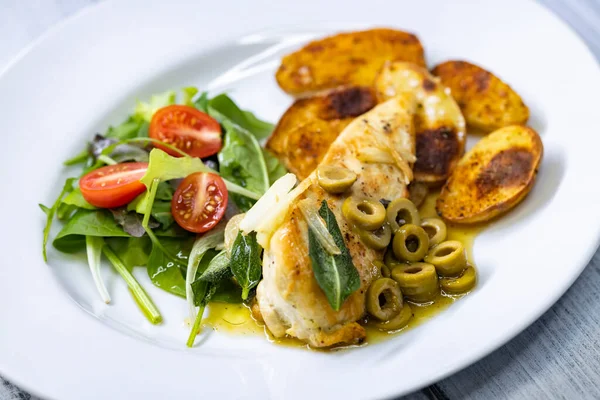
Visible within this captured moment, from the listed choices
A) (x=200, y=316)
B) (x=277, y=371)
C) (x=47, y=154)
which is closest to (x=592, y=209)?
(x=277, y=371)

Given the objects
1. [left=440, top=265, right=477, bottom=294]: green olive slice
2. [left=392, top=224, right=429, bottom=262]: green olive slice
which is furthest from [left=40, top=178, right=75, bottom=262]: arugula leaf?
[left=440, top=265, right=477, bottom=294]: green olive slice

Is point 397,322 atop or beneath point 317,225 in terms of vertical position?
beneath

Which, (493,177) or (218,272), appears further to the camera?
(493,177)

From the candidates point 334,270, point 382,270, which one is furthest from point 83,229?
point 382,270

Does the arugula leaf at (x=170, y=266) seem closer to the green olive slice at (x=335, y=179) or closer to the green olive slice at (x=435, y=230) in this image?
the green olive slice at (x=335, y=179)

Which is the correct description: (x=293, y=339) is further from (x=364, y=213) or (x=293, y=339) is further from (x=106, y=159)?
(x=106, y=159)

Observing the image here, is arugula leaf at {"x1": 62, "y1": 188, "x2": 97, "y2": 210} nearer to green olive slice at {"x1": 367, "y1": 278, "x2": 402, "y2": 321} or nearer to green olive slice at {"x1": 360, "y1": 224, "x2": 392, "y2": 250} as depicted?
green olive slice at {"x1": 360, "y1": 224, "x2": 392, "y2": 250}
